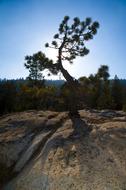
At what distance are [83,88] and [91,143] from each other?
530cm

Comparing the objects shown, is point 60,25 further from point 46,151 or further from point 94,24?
point 46,151

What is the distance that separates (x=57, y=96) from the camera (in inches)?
707

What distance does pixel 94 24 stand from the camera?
14.4 meters

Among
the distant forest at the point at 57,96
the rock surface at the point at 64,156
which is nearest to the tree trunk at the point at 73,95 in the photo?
the distant forest at the point at 57,96

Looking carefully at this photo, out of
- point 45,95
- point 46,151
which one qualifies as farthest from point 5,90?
point 46,151

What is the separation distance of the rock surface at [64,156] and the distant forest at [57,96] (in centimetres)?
231

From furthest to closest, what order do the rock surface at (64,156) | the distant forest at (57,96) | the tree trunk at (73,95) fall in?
the tree trunk at (73,95), the distant forest at (57,96), the rock surface at (64,156)

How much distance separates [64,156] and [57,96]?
888 centimetres

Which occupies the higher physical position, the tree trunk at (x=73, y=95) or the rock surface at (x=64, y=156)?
the tree trunk at (x=73, y=95)

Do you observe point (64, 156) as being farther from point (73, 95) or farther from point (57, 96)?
point (57, 96)

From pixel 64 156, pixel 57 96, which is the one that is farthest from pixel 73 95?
pixel 64 156

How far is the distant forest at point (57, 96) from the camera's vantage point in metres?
14.8

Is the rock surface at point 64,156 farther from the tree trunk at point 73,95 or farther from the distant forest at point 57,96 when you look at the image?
the distant forest at point 57,96

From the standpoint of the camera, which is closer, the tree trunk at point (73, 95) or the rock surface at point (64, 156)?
the rock surface at point (64, 156)
